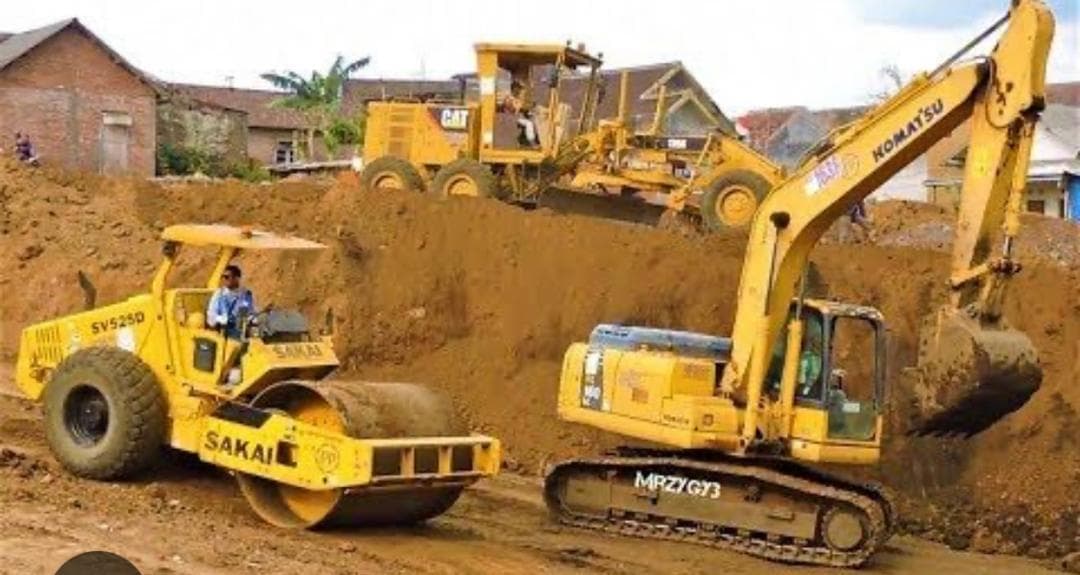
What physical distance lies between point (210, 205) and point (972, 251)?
13.3m

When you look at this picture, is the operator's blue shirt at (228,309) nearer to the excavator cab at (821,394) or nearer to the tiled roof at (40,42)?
the excavator cab at (821,394)

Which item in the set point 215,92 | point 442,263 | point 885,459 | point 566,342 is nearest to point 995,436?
point 885,459

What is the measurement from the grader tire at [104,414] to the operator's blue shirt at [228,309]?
0.70 meters

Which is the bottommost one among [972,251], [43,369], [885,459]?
[885,459]

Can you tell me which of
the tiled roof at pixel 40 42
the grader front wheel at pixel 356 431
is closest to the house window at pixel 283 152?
the tiled roof at pixel 40 42

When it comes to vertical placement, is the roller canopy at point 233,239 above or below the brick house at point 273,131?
below

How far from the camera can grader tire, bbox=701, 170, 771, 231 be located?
63.6ft

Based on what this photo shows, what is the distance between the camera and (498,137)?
21547mm

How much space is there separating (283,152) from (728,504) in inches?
1897

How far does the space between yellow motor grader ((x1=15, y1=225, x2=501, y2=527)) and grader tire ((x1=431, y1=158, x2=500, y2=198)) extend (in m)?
9.20

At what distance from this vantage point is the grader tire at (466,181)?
2081 cm

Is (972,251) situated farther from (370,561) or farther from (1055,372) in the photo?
(1055,372)

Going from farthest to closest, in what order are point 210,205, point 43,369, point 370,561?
1. point 210,205
2. point 43,369
3. point 370,561

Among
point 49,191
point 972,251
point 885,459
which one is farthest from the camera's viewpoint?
point 49,191
